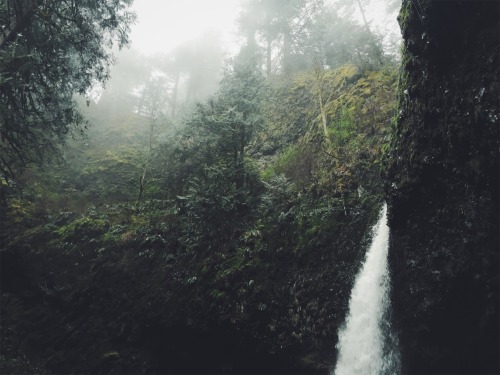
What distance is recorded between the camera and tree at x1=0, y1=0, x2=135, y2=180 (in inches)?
350

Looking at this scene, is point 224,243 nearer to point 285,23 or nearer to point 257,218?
point 257,218

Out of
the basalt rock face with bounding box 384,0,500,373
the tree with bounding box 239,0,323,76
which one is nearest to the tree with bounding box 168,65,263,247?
the basalt rock face with bounding box 384,0,500,373

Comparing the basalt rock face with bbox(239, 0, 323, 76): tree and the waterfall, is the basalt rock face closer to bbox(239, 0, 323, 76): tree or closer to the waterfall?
the waterfall

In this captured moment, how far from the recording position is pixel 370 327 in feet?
24.3

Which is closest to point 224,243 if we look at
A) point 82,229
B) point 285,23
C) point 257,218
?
point 257,218

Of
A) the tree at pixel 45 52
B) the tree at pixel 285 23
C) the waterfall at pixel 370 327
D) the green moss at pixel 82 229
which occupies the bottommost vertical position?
the waterfall at pixel 370 327

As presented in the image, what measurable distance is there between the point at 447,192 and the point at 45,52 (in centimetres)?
1177

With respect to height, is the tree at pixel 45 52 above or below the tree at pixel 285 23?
below

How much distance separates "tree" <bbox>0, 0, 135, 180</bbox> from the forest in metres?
0.07

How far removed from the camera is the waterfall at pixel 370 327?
7.04m

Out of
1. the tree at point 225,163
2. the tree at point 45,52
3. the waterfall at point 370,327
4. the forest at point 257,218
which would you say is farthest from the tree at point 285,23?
the waterfall at point 370,327

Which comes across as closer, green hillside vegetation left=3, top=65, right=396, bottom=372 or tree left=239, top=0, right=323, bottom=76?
green hillside vegetation left=3, top=65, right=396, bottom=372

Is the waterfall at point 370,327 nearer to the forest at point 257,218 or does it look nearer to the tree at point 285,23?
the forest at point 257,218

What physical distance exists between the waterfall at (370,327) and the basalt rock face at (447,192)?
0.28 metres
